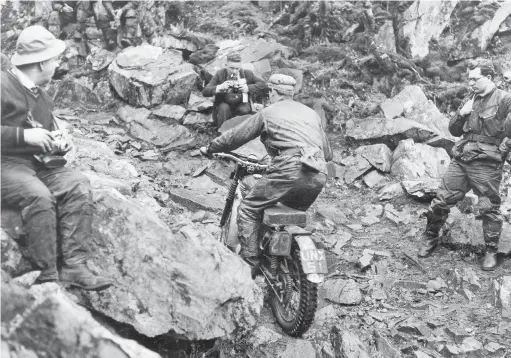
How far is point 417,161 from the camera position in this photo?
10531 millimetres

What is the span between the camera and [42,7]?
16.0m

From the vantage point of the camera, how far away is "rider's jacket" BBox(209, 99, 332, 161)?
5.54m

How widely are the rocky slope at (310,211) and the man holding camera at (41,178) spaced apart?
0.26 meters

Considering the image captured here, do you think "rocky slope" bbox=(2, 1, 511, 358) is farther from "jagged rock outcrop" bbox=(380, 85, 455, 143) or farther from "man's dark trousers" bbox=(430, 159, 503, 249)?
"man's dark trousers" bbox=(430, 159, 503, 249)

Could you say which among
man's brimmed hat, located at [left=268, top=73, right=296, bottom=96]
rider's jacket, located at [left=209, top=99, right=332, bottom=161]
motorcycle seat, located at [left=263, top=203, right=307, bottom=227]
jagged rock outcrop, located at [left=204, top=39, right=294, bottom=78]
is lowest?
jagged rock outcrop, located at [left=204, top=39, right=294, bottom=78]

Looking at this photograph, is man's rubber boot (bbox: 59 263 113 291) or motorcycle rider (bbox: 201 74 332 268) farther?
motorcycle rider (bbox: 201 74 332 268)

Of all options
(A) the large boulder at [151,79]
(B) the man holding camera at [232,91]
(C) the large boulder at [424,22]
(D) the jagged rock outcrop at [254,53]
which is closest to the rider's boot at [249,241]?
(B) the man holding camera at [232,91]

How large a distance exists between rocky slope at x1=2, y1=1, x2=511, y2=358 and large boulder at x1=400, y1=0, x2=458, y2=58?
5cm

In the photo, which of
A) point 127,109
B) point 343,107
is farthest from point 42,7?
point 343,107

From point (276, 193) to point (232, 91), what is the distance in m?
5.73

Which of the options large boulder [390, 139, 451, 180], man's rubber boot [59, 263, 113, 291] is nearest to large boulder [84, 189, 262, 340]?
man's rubber boot [59, 263, 113, 291]

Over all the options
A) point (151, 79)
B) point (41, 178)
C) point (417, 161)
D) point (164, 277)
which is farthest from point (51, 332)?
point (151, 79)

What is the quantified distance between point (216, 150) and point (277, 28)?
39.0 ft

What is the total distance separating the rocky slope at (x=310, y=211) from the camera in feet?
15.8
